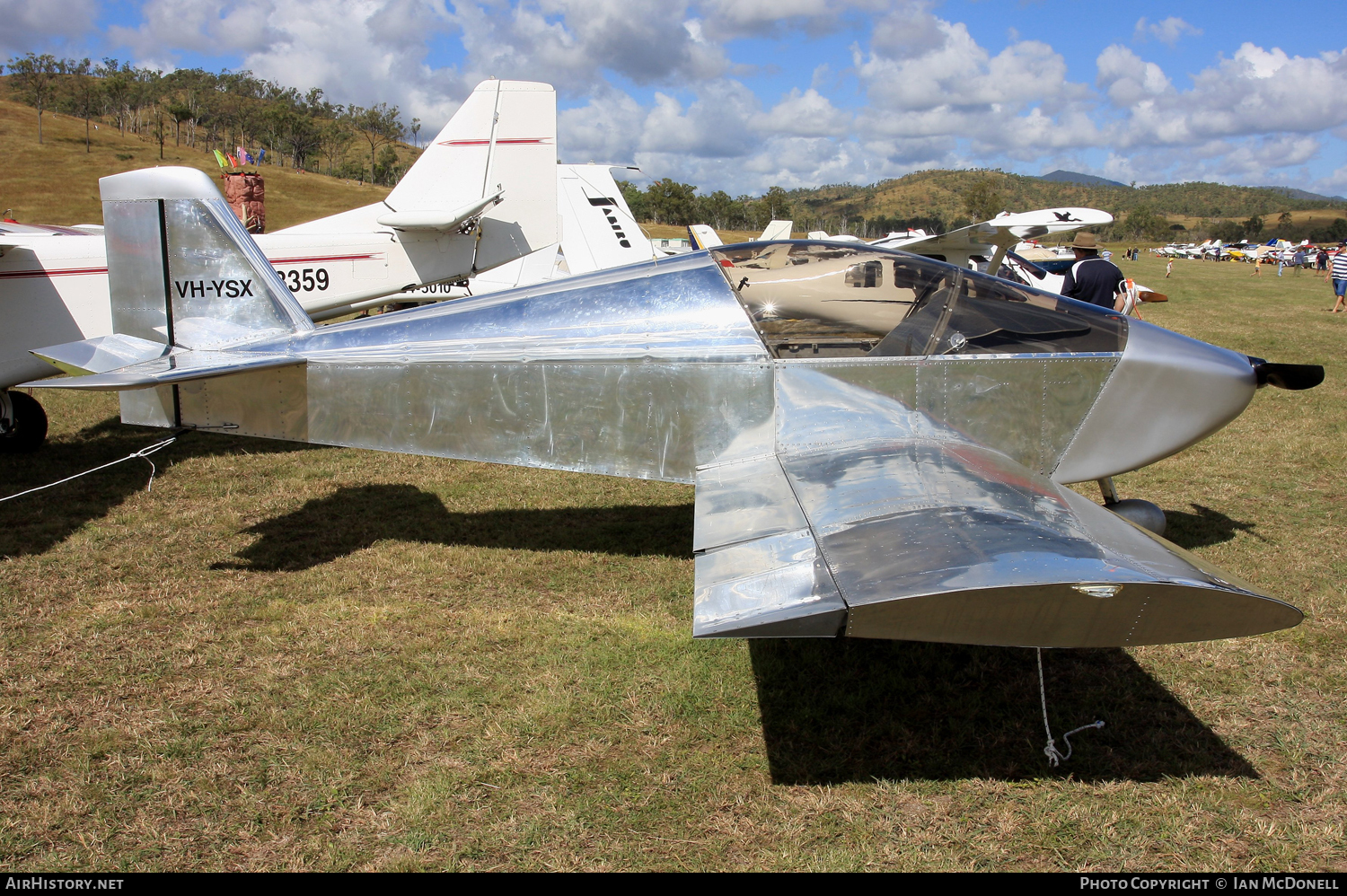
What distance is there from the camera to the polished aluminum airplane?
401 centimetres

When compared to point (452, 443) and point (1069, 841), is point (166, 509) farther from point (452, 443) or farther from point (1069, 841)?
point (1069, 841)

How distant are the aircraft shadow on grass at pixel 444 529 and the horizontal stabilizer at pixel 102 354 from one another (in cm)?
140

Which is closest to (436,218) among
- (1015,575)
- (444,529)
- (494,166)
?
(494,166)

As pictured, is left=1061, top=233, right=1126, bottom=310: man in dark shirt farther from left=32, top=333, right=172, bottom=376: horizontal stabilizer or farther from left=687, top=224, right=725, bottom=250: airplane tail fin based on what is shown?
left=687, top=224, right=725, bottom=250: airplane tail fin

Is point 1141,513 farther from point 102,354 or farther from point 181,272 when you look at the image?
point 102,354

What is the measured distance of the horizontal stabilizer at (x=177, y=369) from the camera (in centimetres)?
414

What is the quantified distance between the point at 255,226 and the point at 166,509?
652 inches

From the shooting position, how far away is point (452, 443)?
4590 mm

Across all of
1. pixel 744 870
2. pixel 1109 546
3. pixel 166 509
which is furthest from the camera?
pixel 166 509

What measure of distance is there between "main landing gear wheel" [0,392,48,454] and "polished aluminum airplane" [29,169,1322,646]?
11.9 feet

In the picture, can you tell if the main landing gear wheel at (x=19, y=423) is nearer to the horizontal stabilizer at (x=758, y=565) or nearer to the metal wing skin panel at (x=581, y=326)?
the metal wing skin panel at (x=581, y=326)

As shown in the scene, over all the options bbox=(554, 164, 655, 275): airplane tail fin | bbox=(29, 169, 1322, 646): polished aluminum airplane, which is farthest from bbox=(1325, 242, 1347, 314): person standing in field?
bbox=(29, 169, 1322, 646): polished aluminum airplane

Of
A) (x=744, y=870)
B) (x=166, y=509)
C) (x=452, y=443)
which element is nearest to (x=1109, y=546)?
(x=744, y=870)

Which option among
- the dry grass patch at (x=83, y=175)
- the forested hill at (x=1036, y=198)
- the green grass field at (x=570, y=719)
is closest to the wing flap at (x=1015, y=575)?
the green grass field at (x=570, y=719)
